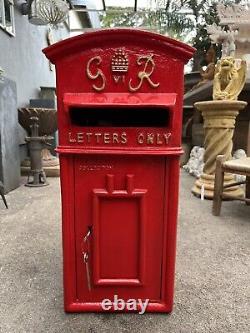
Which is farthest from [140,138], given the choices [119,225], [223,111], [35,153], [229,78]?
[35,153]

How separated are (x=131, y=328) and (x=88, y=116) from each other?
3.13 feet

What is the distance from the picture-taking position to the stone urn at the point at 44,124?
3812mm

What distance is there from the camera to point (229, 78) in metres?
3.06

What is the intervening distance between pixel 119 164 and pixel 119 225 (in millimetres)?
273

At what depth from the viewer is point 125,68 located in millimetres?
1086

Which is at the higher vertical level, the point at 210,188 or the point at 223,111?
the point at 223,111

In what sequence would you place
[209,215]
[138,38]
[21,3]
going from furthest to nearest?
[21,3]
[209,215]
[138,38]

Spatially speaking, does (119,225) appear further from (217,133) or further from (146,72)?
(217,133)

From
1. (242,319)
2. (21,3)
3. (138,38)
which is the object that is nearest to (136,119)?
(138,38)

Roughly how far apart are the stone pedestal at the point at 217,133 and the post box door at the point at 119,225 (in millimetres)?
2011

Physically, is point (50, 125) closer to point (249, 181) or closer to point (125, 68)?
point (249, 181)

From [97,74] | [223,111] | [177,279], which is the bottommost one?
[177,279]

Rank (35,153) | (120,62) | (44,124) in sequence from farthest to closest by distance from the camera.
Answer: (44,124), (35,153), (120,62)

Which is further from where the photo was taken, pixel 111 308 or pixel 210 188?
pixel 210 188
